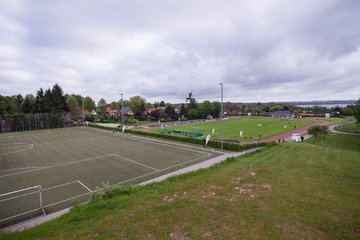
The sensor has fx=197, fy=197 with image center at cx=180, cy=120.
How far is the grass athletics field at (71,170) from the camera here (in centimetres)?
1343

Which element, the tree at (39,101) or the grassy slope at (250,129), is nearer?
the grassy slope at (250,129)

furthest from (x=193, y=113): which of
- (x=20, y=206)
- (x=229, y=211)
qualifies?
(x=229, y=211)

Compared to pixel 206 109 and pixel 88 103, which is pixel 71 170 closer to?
pixel 206 109

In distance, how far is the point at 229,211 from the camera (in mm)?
8164

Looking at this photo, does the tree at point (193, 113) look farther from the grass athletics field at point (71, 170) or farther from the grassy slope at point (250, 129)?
the grass athletics field at point (71, 170)

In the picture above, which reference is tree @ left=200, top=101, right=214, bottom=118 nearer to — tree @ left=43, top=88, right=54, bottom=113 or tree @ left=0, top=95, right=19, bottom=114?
tree @ left=43, top=88, right=54, bottom=113

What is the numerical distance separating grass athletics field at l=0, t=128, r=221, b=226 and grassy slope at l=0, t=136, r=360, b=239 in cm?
553

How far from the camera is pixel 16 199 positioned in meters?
13.9

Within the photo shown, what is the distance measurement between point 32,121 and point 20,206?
196 ft

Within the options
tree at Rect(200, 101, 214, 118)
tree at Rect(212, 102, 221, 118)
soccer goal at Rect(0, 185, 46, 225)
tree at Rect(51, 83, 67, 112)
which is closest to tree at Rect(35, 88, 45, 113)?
tree at Rect(51, 83, 67, 112)

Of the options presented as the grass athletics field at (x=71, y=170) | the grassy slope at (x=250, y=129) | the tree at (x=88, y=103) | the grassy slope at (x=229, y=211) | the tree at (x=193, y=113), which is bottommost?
the grass athletics field at (x=71, y=170)

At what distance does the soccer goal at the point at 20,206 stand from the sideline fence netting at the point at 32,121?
57.1m

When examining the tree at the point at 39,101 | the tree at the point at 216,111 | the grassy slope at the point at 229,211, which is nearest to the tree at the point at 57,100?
the tree at the point at 39,101

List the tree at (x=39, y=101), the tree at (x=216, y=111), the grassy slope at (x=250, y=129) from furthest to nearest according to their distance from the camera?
the tree at (x=216, y=111) → the tree at (x=39, y=101) → the grassy slope at (x=250, y=129)
